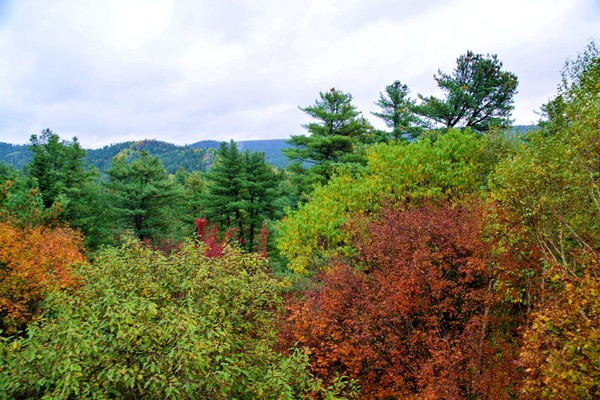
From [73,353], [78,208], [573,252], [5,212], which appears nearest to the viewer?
[73,353]

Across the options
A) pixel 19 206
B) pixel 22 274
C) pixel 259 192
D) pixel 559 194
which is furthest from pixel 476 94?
pixel 19 206

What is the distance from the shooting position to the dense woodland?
17.0 feet

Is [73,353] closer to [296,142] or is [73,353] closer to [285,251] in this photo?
[285,251]

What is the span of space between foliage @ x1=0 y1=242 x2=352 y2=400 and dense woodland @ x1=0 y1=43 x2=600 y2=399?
0.04 metres

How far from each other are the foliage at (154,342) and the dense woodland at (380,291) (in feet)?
0.14

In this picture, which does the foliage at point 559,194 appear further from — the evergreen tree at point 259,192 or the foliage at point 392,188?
the evergreen tree at point 259,192

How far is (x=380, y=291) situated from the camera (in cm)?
985

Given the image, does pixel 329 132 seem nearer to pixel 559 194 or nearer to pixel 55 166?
pixel 559 194

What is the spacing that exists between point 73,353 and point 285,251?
13.3 m

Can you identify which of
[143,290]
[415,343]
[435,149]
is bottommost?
[415,343]

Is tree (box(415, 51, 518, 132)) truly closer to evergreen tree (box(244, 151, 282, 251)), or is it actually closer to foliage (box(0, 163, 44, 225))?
evergreen tree (box(244, 151, 282, 251))

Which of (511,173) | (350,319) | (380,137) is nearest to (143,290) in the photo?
(350,319)

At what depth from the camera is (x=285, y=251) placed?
17.9 m

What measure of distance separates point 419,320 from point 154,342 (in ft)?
27.1
